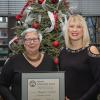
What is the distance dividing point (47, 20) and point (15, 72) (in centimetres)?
89

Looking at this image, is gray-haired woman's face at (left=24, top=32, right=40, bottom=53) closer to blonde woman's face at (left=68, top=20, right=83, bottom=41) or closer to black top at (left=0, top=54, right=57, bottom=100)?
black top at (left=0, top=54, right=57, bottom=100)

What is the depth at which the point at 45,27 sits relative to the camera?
140 inches

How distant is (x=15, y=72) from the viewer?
2879 millimetres

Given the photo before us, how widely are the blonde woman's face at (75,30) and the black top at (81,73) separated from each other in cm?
12

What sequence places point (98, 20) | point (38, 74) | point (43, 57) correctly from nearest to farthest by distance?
point (38, 74), point (43, 57), point (98, 20)

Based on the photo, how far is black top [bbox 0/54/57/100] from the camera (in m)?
2.87

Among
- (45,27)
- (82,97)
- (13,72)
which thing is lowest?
(82,97)

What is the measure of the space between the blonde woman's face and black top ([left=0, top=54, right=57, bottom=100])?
0.98ft

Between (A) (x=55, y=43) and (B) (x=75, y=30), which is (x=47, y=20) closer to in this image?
(A) (x=55, y=43)

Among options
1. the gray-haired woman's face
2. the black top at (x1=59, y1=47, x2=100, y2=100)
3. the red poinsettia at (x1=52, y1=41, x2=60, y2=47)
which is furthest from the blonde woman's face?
Answer: the red poinsettia at (x1=52, y1=41, x2=60, y2=47)

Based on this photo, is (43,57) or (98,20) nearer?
(43,57)

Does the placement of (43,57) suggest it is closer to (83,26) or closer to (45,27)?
(83,26)

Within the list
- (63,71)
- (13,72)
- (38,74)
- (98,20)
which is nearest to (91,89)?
(63,71)

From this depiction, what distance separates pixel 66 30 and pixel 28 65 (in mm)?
448
